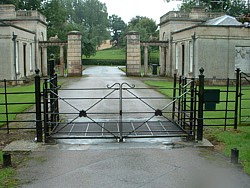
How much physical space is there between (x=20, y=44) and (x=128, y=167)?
80.4 feet

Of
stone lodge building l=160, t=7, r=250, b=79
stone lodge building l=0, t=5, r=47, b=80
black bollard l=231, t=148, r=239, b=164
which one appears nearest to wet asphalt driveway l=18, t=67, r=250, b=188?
black bollard l=231, t=148, r=239, b=164

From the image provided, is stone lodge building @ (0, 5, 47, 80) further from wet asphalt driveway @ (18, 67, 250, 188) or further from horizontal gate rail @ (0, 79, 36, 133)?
wet asphalt driveway @ (18, 67, 250, 188)

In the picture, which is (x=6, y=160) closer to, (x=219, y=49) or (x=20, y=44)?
(x=219, y=49)

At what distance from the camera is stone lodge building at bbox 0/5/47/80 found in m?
26.9

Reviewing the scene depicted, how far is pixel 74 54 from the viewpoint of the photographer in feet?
115

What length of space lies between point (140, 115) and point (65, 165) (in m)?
6.25

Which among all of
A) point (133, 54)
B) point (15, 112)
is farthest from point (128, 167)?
point (133, 54)

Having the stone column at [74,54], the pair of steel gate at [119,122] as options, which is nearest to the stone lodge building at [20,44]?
the stone column at [74,54]

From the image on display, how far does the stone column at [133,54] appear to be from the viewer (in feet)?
116

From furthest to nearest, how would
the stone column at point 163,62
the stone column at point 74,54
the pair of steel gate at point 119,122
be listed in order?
1. the stone column at point 163,62
2. the stone column at point 74,54
3. the pair of steel gate at point 119,122

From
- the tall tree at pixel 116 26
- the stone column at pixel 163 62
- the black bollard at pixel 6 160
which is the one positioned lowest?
the black bollard at pixel 6 160

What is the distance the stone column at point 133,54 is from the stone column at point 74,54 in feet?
14.6

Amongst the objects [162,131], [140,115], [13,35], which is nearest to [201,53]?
[13,35]

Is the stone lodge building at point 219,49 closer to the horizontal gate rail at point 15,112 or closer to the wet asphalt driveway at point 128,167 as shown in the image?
the horizontal gate rail at point 15,112
